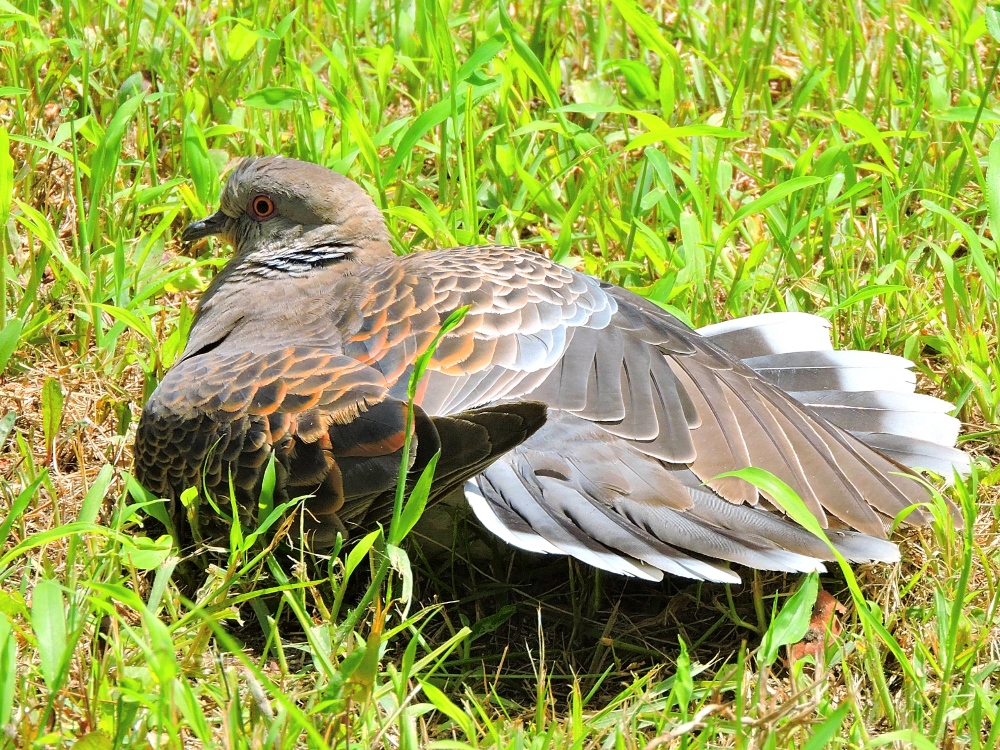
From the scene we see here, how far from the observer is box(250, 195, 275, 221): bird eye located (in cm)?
401

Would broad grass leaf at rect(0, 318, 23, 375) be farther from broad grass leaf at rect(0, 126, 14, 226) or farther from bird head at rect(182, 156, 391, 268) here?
bird head at rect(182, 156, 391, 268)

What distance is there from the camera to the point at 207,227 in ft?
13.8

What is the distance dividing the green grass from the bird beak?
0.12m

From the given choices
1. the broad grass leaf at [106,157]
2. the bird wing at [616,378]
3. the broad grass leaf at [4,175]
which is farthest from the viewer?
the broad grass leaf at [106,157]

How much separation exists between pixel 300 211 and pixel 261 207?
15cm

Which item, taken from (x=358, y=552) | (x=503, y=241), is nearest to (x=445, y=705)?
(x=358, y=552)

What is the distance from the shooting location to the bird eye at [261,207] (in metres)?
4.01

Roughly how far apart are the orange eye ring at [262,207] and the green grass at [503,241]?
0.29 metres

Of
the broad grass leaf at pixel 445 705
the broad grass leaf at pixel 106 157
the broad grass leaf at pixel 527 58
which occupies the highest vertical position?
the broad grass leaf at pixel 527 58

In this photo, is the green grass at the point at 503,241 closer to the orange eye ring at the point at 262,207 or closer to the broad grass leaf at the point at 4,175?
the broad grass leaf at the point at 4,175

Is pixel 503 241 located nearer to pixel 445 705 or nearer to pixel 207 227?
pixel 207 227

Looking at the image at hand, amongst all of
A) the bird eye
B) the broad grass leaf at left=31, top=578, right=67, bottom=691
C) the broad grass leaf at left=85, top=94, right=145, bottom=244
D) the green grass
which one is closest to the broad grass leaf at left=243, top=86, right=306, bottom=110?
the green grass

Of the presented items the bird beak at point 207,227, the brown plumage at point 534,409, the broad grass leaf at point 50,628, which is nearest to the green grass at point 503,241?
the broad grass leaf at point 50,628

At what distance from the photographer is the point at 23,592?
2928 millimetres
